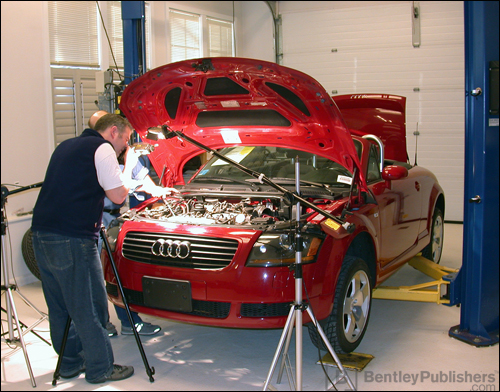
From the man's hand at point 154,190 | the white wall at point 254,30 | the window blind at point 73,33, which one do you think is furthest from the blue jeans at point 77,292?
the white wall at point 254,30

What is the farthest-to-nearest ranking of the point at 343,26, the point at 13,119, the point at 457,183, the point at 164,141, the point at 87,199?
the point at 343,26, the point at 457,183, the point at 13,119, the point at 164,141, the point at 87,199

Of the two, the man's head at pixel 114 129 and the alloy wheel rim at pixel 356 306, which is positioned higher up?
the man's head at pixel 114 129

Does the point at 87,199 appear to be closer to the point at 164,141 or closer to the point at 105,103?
the point at 164,141

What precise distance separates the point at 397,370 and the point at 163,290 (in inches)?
65.7

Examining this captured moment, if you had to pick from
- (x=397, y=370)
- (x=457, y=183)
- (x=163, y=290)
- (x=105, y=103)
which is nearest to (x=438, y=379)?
(x=397, y=370)

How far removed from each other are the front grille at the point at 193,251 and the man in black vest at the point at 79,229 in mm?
383

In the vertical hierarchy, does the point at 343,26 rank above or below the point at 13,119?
above

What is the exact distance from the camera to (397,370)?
3641 millimetres

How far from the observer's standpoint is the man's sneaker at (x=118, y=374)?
3506 mm

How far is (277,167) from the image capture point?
4.67 metres

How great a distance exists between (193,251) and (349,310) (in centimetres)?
Result: 121

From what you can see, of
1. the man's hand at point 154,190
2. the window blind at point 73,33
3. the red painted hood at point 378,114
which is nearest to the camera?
the man's hand at point 154,190

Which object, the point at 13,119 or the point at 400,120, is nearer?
the point at 400,120

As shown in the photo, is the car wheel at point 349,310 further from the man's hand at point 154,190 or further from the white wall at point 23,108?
the white wall at point 23,108
